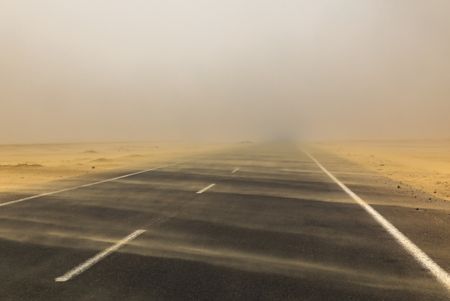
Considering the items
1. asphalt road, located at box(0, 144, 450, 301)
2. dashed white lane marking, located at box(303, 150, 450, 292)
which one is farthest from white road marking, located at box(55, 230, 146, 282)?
dashed white lane marking, located at box(303, 150, 450, 292)

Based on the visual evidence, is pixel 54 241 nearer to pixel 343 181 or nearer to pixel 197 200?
pixel 197 200

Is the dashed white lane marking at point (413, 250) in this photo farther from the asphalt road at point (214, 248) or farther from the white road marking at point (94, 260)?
the white road marking at point (94, 260)

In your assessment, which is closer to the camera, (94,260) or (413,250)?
(94,260)

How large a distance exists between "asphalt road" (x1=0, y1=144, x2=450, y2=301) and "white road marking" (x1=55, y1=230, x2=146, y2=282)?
0.02 metres

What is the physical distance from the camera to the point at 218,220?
1004 cm

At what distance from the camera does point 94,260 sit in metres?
6.69

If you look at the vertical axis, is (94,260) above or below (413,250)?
above

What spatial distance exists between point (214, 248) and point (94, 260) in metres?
1.80

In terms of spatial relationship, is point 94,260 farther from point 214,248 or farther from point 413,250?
point 413,250

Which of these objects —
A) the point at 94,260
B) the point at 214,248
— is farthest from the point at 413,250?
the point at 94,260

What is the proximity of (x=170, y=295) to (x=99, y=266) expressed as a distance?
150cm

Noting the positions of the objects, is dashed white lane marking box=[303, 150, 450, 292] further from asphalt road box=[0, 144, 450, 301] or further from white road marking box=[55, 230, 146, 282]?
white road marking box=[55, 230, 146, 282]

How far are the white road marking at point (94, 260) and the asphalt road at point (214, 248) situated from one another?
2 centimetres

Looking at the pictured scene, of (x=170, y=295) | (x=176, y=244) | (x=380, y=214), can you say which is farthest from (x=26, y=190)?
(x=170, y=295)
